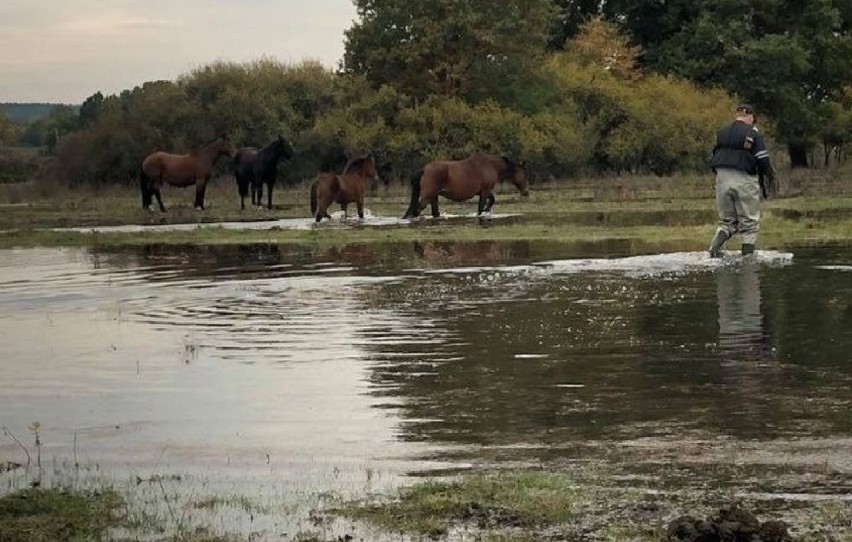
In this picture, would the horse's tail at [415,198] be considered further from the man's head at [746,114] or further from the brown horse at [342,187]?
the man's head at [746,114]

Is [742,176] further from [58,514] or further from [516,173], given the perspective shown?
[516,173]

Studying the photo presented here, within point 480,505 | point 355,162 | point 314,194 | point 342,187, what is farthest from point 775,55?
→ point 480,505

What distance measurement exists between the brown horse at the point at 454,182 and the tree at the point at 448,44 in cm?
1851

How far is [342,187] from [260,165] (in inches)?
311

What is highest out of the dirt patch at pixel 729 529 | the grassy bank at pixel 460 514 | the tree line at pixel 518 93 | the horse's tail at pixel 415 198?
the tree line at pixel 518 93

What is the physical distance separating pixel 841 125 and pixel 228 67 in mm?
26630

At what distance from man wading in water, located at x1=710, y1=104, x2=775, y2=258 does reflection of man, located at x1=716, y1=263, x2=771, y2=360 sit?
141 cm

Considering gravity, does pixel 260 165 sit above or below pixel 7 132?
below

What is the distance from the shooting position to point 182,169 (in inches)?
1571

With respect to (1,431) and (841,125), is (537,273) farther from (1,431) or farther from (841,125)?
(841,125)

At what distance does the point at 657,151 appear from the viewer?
5200cm

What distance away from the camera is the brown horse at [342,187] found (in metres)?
30.8

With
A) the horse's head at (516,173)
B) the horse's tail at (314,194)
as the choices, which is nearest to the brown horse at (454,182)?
the horse's head at (516,173)

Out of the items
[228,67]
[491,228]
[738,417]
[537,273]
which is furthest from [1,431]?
[228,67]
